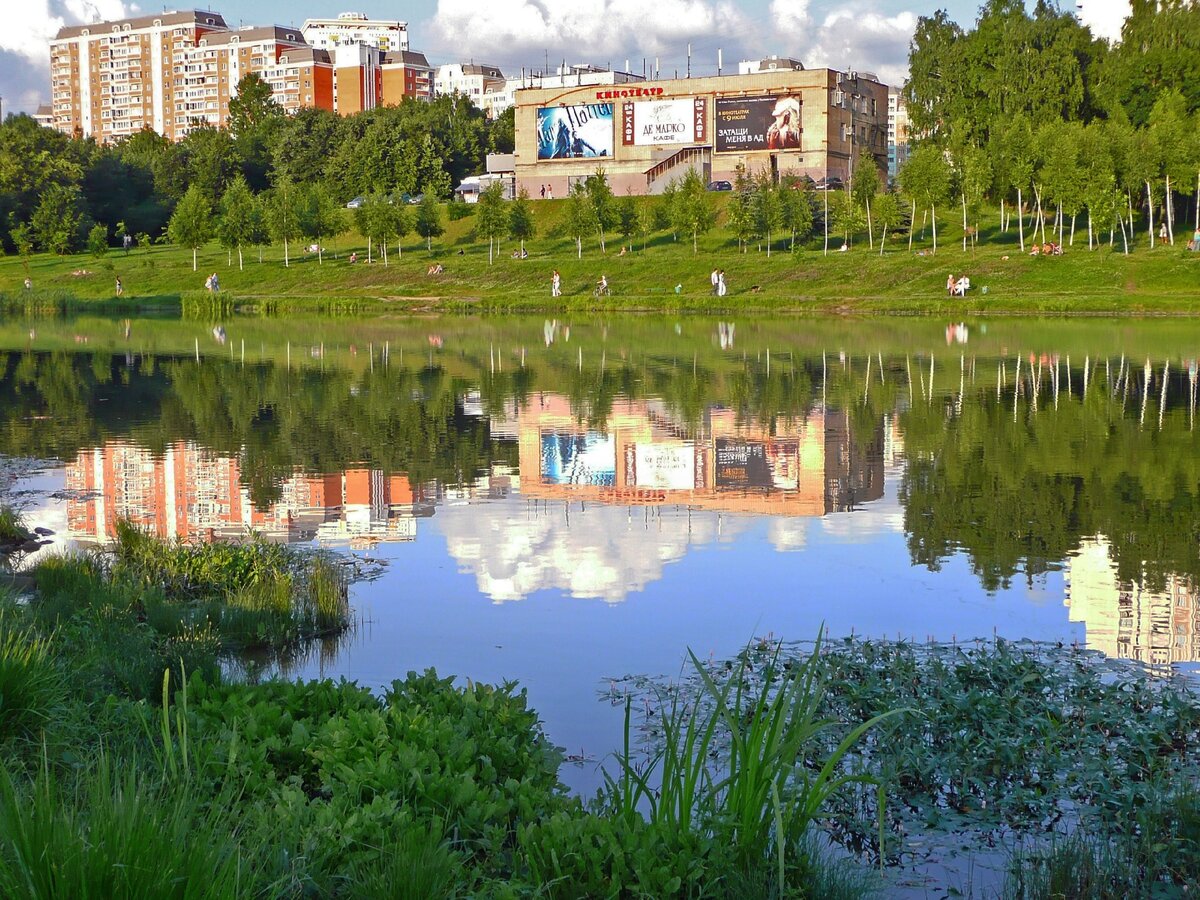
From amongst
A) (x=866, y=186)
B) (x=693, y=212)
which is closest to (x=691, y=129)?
(x=693, y=212)

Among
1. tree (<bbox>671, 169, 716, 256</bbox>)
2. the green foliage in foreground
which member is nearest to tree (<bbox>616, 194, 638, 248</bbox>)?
tree (<bbox>671, 169, 716, 256</bbox>)

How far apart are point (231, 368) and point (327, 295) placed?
122 ft

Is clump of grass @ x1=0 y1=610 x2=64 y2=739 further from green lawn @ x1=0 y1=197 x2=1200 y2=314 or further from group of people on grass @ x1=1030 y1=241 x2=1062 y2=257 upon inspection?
group of people on grass @ x1=1030 y1=241 x2=1062 y2=257

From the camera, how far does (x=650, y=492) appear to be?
16203 millimetres

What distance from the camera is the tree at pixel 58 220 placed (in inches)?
3541

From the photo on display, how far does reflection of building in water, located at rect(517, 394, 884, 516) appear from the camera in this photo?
1598 cm

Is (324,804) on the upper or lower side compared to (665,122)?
lower

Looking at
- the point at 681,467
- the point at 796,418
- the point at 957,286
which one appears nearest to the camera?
the point at 681,467

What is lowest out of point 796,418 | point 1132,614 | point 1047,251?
point 1132,614

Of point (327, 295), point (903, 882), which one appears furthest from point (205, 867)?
point (327, 295)

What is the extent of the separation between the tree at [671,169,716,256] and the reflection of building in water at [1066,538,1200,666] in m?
60.7

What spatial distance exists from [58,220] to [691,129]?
42.1 metres

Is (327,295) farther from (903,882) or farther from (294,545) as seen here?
(903,882)

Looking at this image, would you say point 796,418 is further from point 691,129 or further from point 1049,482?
point 691,129
